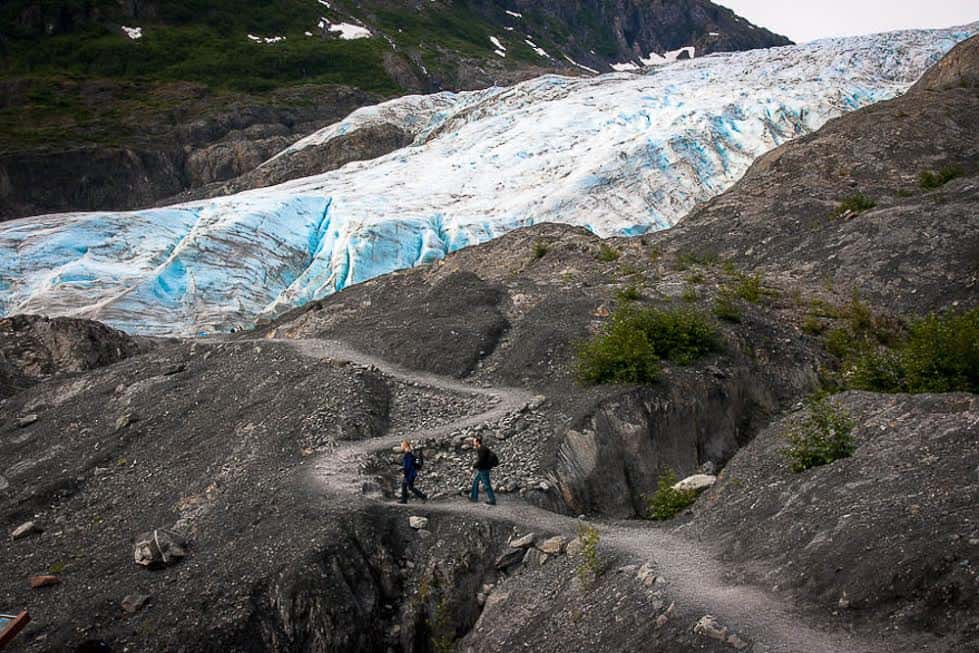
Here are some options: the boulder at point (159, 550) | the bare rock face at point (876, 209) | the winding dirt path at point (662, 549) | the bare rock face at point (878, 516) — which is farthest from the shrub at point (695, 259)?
the boulder at point (159, 550)

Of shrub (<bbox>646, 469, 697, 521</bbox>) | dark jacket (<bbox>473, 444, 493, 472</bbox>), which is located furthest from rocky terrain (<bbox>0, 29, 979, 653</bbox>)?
dark jacket (<bbox>473, 444, 493, 472</bbox>)

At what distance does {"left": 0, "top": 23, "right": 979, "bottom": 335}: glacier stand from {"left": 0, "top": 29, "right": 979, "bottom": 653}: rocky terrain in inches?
370

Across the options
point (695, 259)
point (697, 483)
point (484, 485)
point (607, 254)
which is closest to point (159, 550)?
point (484, 485)

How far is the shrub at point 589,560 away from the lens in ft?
30.8

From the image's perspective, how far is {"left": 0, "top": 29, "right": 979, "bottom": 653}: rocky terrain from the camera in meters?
8.08

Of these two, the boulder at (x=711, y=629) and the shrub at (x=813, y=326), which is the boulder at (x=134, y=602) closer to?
the boulder at (x=711, y=629)

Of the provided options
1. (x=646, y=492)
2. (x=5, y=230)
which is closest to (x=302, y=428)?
(x=646, y=492)

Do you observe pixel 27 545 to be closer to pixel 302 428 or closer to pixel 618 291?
pixel 302 428

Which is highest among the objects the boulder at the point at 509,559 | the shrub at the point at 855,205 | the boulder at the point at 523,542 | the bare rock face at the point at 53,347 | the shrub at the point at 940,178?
the shrub at the point at 940,178

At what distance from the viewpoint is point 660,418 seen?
13.8m

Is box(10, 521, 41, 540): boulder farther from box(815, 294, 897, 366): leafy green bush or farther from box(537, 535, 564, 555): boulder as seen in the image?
box(815, 294, 897, 366): leafy green bush

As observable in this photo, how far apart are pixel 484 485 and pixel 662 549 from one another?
2.88m

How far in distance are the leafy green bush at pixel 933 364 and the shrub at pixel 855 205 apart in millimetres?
11643

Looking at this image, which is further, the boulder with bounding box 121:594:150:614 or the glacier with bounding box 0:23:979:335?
the glacier with bounding box 0:23:979:335
